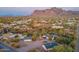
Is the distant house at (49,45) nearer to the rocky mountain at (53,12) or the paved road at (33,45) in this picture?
the paved road at (33,45)

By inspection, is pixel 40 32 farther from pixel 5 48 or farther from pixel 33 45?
pixel 5 48

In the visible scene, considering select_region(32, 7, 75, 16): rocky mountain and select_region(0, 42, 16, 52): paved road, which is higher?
select_region(32, 7, 75, 16): rocky mountain

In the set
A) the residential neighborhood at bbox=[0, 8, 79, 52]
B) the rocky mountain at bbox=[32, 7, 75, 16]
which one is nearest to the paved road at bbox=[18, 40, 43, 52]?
the residential neighborhood at bbox=[0, 8, 79, 52]

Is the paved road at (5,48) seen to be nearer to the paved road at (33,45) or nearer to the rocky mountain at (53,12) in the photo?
the paved road at (33,45)

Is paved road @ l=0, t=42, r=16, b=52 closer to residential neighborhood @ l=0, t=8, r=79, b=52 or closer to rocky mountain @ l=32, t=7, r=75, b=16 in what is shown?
residential neighborhood @ l=0, t=8, r=79, b=52

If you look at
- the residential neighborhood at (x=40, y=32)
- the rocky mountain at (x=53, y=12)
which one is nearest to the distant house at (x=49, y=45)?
the residential neighborhood at (x=40, y=32)

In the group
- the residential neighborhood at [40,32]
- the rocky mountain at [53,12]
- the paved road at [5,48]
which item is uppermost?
the rocky mountain at [53,12]

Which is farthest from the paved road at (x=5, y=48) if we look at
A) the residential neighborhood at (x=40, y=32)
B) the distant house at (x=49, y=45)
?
the distant house at (x=49, y=45)

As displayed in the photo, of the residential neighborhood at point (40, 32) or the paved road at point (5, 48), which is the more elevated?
the residential neighborhood at point (40, 32)

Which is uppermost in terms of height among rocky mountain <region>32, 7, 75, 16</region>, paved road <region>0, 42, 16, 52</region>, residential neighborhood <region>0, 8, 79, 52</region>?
rocky mountain <region>32, 7, 75, 16</region>

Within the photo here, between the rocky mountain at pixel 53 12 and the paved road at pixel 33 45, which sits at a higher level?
the rocky mountain at pixel 53 12

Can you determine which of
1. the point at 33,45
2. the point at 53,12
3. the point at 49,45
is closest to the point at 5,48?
the point at 33,45
